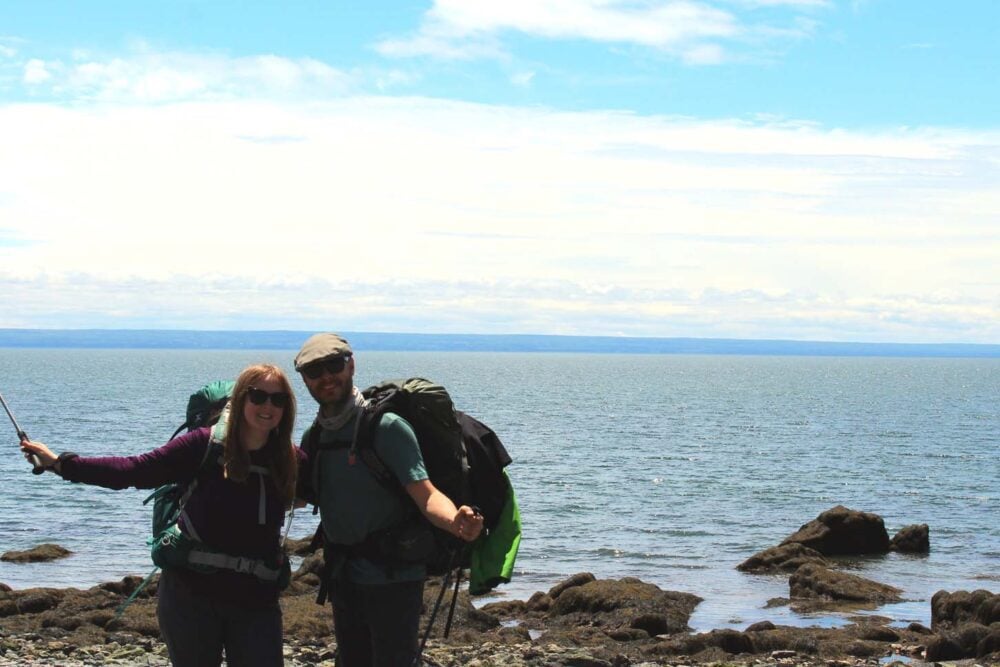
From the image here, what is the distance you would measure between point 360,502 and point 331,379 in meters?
0.56

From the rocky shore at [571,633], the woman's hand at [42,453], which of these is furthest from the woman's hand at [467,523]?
the rocky shore at [571,633]

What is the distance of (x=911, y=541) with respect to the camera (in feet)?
95.4

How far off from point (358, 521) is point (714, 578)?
2020 cm

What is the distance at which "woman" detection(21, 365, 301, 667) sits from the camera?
543 cm

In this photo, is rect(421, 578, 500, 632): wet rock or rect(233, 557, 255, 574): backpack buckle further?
rect(421, 578, 500, 632): wet rock

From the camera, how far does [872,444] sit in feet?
207

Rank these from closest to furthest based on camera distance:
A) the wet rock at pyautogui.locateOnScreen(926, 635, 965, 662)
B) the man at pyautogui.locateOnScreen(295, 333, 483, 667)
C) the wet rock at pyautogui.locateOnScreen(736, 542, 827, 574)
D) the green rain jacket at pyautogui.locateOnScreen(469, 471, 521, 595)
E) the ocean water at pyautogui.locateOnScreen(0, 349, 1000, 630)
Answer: the man at pyautogui.locateOnScreen(295, 333, 483, 667) → the green rain jacket at pyautogui.locateOnScreen(469, 471, 521, 595) → the wet rock at pyautogui.locateOnScreen(926, 635, 965, 662) → the ocean water at pyautogui.locateOnScreen(0, 349, 1000, 630) → the wet rock at pyautogui.locateOnScreen(736, 542, 827, 574)

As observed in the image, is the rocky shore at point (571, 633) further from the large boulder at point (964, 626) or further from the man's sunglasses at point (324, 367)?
the man's sunglasses at point (324, 367)

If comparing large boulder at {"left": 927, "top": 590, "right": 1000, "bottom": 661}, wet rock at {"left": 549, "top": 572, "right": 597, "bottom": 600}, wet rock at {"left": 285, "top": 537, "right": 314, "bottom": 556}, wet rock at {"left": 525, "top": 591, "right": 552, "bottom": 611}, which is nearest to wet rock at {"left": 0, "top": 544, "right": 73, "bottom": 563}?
wet rock at {"left": 285, "top": 537, "right": 314, "bottom": 556}

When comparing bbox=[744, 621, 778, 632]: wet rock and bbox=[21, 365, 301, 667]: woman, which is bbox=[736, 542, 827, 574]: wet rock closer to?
bbox=[744, 621, 778, 632]: wet rock

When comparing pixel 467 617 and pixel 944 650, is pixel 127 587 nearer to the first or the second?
pixel 467 617

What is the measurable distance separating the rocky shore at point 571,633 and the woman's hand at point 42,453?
8.79m

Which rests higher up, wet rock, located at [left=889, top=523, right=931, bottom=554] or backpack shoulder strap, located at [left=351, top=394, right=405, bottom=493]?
backpack shoulder strap, located at [left=351, top=394, right=405, bottom=493]

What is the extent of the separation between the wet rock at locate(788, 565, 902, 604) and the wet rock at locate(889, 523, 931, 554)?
625 cm
